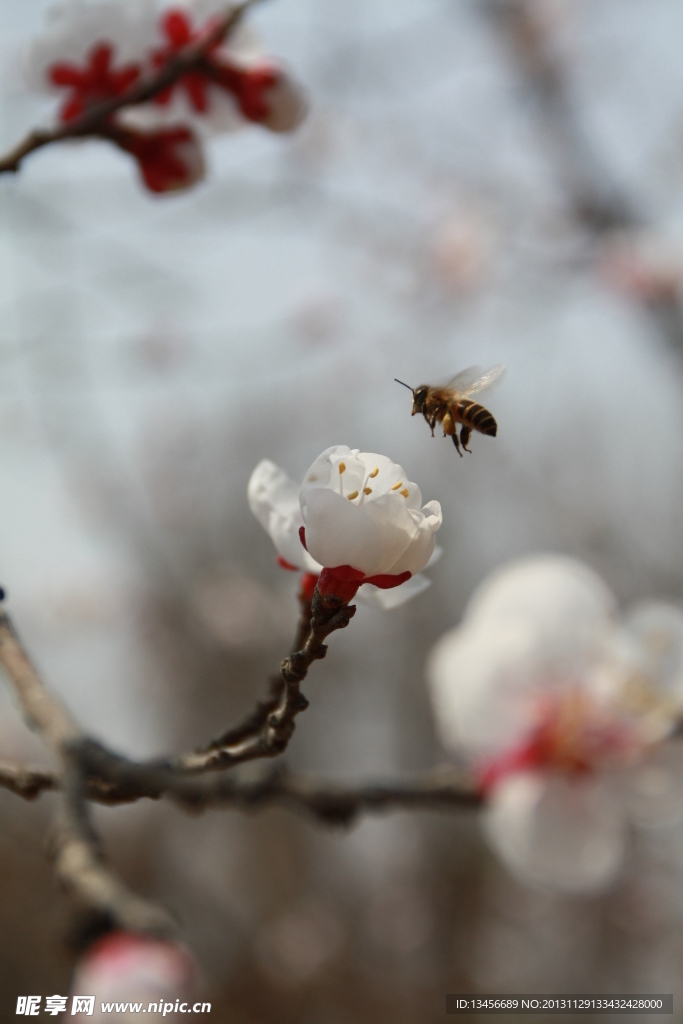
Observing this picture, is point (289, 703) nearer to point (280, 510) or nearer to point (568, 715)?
point (280, 510)

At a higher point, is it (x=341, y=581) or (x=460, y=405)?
(x=460, y=405)

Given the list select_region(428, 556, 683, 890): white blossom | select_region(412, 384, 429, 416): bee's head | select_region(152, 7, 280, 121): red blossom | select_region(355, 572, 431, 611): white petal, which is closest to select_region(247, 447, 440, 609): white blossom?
select_region(355, 572, 431, 611): white petal

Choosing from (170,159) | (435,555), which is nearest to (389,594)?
(435,555)

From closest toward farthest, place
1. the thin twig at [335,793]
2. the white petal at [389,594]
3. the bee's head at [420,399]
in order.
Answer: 1. the white petal at [389,594]
2. the thin twig at [335,793]
3. the bee's head at [420,399]

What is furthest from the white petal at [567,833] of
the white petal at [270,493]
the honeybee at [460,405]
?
the white petal at [270,493]

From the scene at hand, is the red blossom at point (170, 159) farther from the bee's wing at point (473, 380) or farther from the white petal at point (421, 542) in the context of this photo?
the white petal at point (421, 542)

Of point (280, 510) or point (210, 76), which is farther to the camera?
point (210, 76)
